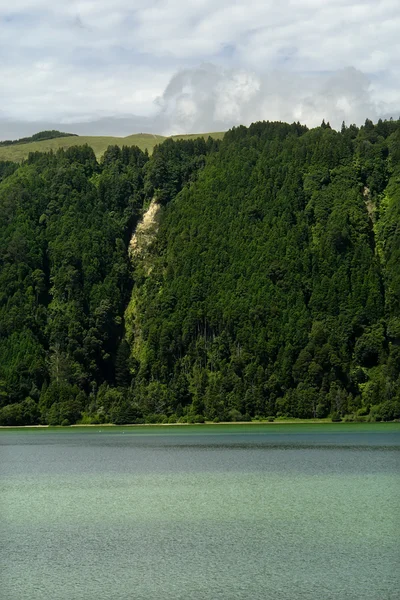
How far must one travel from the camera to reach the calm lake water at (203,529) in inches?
1827

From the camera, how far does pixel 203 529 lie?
6159 centimetres

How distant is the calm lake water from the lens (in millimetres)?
46406


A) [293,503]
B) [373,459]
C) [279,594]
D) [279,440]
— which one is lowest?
[279,440]

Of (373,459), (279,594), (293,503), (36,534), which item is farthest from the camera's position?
(373,459)

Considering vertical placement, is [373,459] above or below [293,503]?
below

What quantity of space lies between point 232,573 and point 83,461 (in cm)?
7358

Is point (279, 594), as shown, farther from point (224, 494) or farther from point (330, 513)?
point (224, 494)

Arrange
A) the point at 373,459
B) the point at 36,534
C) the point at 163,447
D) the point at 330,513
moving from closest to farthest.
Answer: the point at 36,534
the point at 330,513
the point at 373,459
the point at 163,447

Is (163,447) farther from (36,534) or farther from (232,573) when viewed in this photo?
(232,573)

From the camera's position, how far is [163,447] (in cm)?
14688

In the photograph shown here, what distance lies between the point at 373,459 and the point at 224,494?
34812 millimetres

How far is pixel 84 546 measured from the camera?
57000 millimetres

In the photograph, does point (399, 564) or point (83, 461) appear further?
point (83, 461)

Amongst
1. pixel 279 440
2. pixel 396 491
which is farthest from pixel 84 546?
pixel 279 440
